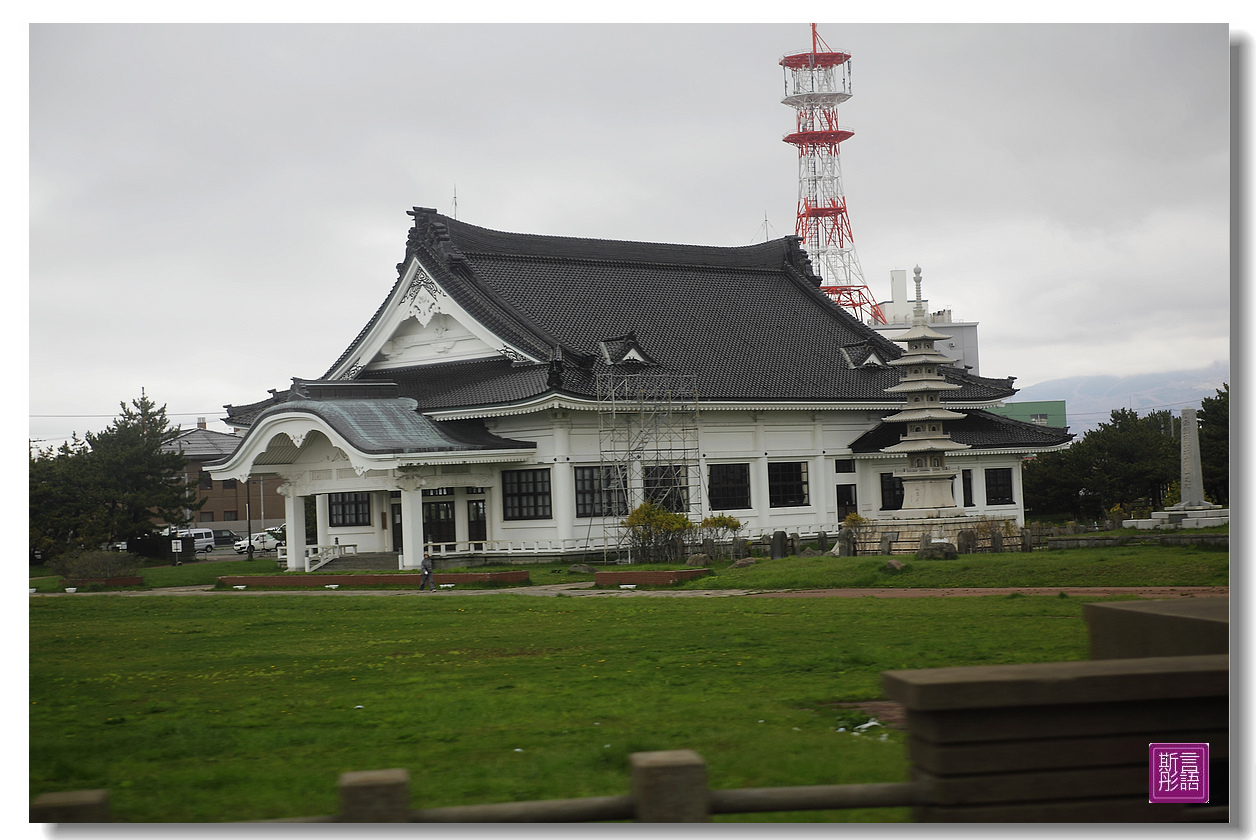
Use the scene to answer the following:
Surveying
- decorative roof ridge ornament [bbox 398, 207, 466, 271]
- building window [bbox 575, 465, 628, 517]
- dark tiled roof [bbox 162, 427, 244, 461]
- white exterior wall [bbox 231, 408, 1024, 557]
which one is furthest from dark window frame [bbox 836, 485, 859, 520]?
dark tiled roof [bbox 162, 427, 244, 461]

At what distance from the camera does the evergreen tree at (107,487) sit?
41.3 metres

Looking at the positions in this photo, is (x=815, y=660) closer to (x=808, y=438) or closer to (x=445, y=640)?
(x=445, y=640)

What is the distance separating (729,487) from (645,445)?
3.95 meters

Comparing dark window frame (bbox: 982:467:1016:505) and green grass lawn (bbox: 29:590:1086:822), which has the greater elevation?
dark window frame (bbox: 982:467:1016:505)

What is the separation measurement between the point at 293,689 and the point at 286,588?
1978cm

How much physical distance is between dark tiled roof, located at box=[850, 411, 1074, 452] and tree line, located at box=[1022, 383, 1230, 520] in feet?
15.7

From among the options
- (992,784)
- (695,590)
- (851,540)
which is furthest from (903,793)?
(851,540)

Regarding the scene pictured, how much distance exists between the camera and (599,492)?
122 ft

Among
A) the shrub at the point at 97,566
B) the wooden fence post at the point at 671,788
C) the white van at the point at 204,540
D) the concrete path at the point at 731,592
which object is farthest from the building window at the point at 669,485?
the white van at the point at 204,540

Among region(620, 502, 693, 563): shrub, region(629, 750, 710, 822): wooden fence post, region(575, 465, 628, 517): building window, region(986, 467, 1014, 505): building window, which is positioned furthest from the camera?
region(986, 467, 1014, 505): building window

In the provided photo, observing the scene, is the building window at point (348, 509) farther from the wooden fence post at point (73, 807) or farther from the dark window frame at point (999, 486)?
the wooden fence post at point (73, 807)

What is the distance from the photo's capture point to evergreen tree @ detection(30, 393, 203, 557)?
136 feet

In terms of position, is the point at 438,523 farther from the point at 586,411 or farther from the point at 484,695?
the point at 484,695

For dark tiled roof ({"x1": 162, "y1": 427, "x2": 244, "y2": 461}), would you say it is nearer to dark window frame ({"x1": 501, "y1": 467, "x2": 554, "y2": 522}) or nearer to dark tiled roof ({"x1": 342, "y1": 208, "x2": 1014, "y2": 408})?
dark tiled roof ({"x1": 342, "y1": 208, "x2": 1014, "y2": 408})
